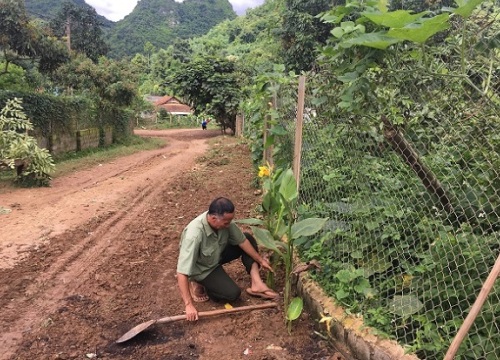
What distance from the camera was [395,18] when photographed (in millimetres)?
2041

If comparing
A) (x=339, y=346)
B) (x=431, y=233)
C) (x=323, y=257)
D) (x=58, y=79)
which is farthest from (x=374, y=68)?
(x=58, y=79)

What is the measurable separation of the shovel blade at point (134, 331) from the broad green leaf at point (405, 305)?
1692 millimetres

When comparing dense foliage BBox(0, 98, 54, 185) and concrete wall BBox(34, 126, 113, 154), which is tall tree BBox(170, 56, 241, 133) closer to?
concrete wall BBox(34, 126, 113, 154)

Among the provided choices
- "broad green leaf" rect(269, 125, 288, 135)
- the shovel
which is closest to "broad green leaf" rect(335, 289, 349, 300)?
the shovel

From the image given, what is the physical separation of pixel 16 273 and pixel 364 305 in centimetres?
327

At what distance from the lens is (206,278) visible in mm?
3645

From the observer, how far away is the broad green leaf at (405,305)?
2580 millimetres

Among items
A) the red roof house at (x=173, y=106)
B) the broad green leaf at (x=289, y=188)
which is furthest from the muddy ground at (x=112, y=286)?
the red roof house at (x=173, y=106)

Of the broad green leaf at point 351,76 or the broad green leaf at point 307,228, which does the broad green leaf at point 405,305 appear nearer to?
the broad green leaf at point 307,228

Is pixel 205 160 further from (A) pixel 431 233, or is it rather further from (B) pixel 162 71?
(B) pixel 162 71

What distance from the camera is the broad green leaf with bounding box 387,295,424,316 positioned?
8.46 ft

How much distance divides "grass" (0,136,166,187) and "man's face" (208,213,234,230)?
21.2 feet

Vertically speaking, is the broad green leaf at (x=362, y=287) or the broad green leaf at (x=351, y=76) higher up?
the broad green leaf at (x=351, y=76)

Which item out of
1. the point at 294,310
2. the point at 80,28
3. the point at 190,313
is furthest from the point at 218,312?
the point at 80,28
